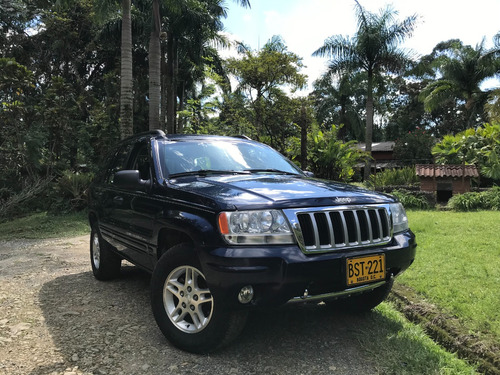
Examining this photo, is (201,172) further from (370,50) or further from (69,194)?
(370,50)

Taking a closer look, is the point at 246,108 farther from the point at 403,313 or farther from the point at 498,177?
the point at 403,313

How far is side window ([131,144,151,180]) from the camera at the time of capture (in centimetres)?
370

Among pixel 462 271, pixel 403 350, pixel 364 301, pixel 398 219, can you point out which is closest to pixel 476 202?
pixel 462 271

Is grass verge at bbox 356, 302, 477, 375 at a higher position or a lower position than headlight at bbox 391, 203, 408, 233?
lower

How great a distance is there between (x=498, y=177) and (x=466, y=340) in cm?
1047

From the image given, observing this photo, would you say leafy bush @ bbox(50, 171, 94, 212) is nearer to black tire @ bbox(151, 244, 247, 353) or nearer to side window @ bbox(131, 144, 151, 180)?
side window @ bbox(131, 144, 151, 180)

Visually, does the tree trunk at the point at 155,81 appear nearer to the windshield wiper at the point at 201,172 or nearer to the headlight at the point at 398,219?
the windshield wiper at the point at 201,172

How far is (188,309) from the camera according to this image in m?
2.81

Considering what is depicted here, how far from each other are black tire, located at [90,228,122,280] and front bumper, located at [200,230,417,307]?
2374 millimetres

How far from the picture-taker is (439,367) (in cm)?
271

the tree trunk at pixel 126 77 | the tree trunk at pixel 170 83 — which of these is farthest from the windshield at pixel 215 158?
the tree trunk at pixel 170 83

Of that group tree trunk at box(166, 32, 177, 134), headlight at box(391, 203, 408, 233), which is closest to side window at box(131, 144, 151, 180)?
headlight at box(391, 203, 408, 233)

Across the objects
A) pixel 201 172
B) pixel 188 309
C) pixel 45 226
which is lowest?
pixel 45 226

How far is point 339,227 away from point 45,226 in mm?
9179
